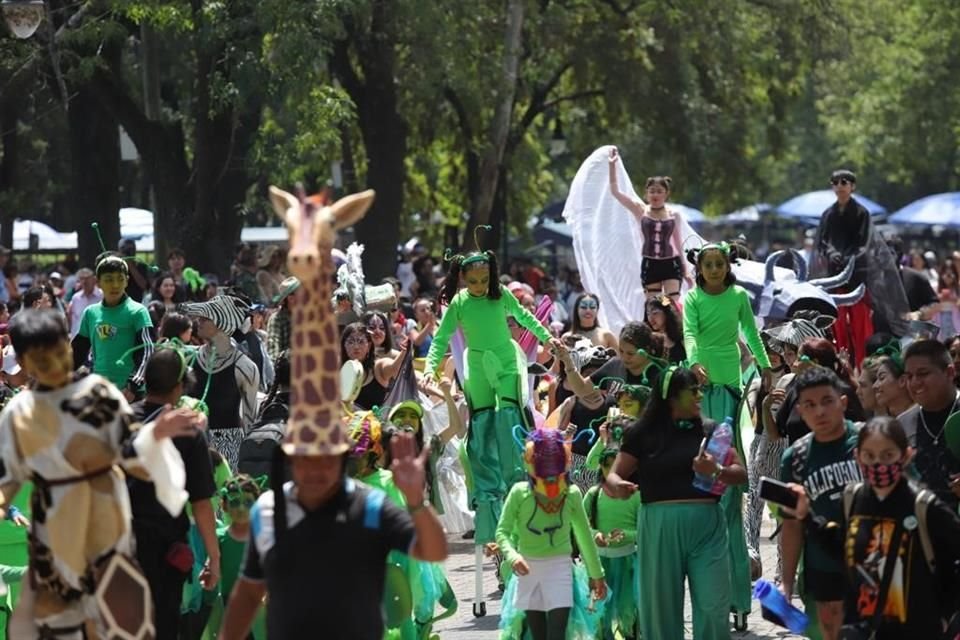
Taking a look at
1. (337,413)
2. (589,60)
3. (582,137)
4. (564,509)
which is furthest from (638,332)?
(582,137)

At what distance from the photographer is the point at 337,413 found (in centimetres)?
677

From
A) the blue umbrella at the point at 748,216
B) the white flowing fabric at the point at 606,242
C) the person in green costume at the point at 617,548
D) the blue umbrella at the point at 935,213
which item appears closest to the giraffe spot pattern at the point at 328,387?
the person in green costume at the point at 617,548

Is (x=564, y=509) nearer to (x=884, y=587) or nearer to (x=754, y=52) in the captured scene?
(x=884, y=587)

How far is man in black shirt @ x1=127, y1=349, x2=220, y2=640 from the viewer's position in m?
8.88

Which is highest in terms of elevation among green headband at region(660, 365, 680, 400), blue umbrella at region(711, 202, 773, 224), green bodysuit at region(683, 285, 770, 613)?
blue umbrella at region(711, 202, 773, 224)

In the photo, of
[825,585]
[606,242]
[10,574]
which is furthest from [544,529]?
[606,242]

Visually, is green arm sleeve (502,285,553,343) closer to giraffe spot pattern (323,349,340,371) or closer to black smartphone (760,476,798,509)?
black smartphone (760,476,798,509)

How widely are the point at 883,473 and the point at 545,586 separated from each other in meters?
3.06

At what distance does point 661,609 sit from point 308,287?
4.03 m

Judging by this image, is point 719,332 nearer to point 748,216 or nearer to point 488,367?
point 488,367

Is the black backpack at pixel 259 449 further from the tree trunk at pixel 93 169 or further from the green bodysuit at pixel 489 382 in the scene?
the tree trunk at pixel 93 169

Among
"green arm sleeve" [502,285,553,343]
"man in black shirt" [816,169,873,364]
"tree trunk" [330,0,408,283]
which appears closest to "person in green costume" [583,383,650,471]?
"green arm sleeve" [502,285,553,343]

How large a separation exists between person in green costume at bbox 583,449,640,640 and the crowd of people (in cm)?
1

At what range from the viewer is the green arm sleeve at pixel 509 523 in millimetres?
10273
